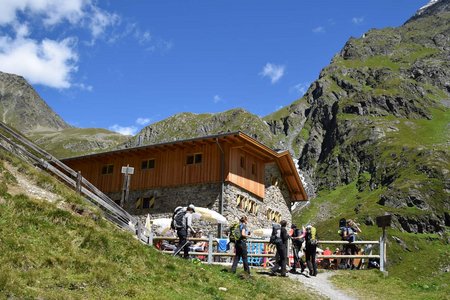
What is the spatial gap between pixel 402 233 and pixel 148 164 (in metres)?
66.5

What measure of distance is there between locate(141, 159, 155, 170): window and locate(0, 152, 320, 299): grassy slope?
58.9 feet

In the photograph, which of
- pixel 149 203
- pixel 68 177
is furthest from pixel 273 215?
pixel 68 177

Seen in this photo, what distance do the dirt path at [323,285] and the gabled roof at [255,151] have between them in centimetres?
1261

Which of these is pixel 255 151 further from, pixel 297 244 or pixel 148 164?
pixel 297 244

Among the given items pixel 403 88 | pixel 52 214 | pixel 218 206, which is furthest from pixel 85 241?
pixel 403 88

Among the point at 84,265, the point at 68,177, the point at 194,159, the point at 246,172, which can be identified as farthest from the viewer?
the point at 246,172

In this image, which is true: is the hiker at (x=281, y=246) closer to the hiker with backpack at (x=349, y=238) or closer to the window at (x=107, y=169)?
the hiker with backpack at (x=349, y=238)

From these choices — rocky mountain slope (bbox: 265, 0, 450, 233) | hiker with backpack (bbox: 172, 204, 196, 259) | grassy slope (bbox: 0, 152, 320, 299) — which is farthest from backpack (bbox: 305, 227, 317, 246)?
rocky mountain slope (bbox: 265, 0, 450, 233)

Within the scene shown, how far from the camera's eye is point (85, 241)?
12773 millimetres

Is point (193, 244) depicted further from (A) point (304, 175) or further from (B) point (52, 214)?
(A) point (304, 175)

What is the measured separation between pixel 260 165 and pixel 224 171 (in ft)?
16.1

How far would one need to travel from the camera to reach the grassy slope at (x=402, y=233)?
1844 cm

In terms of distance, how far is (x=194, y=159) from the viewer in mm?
32719

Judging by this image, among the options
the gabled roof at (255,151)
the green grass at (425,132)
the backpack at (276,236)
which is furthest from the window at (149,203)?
the green grass at (425,132)
